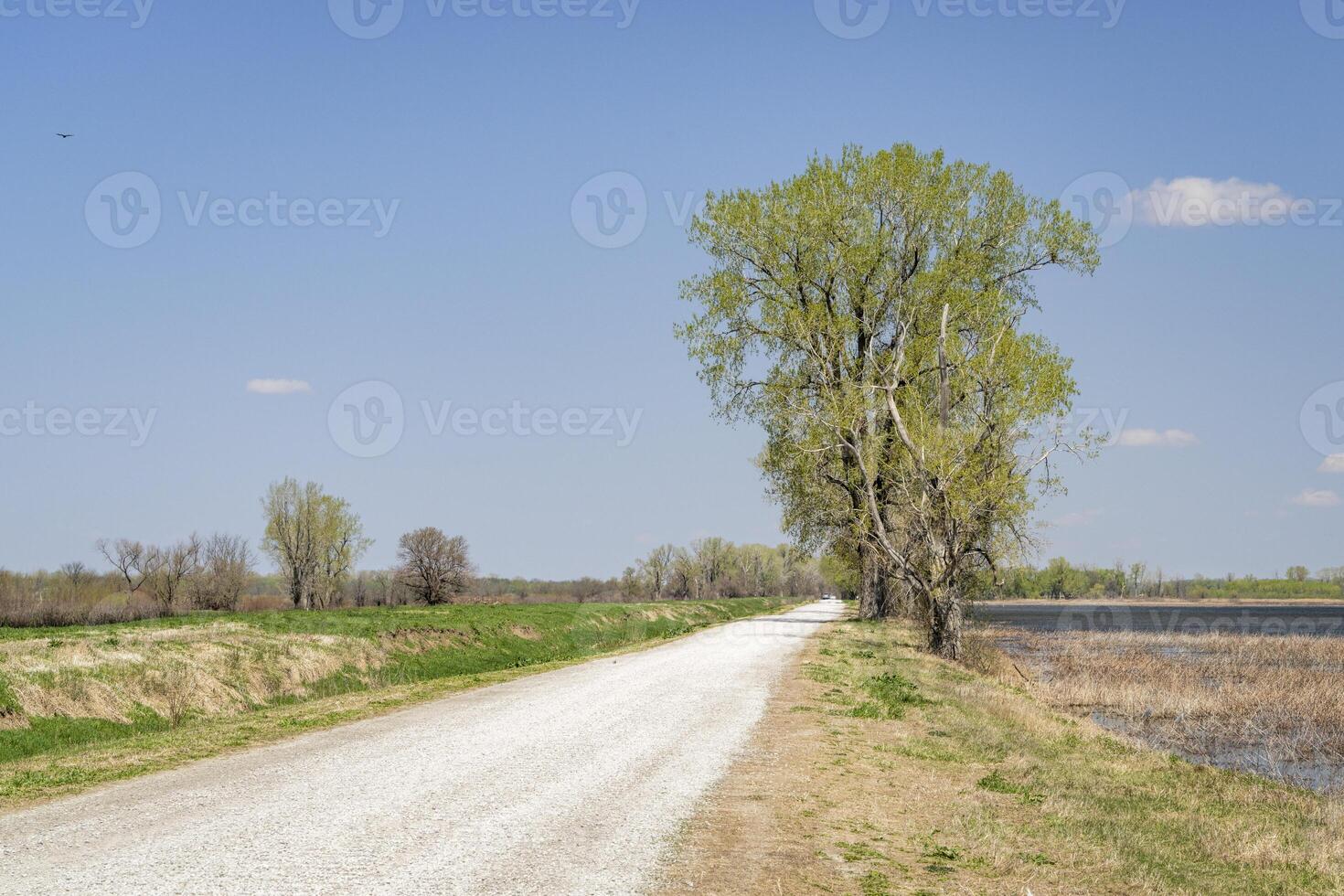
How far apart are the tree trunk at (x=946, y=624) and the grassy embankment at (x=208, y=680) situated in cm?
1127

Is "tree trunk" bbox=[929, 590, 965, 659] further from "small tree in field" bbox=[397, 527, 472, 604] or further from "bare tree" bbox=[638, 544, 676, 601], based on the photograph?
"bare tree" bbox=[638, 544, 676, 601]

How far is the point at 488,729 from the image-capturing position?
48.1ft

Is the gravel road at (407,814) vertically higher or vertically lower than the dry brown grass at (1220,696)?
higher

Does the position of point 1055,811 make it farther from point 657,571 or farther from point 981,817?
point 657,571

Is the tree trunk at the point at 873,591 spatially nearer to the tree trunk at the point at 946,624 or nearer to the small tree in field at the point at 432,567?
→ the tree trunk at the point at 946,624

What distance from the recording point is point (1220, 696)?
87.1 feet

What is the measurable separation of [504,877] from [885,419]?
106 ft

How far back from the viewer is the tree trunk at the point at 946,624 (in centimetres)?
3011

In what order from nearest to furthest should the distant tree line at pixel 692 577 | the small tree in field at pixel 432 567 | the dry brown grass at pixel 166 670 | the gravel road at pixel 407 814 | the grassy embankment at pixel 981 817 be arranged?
the gravel road at pixel 407 814, the grassy embankment at pixel 981 817, the dry brown grass at pixel 166 670, the small tree in field at pixel 432 567, the distant tree line at pixel 692 577

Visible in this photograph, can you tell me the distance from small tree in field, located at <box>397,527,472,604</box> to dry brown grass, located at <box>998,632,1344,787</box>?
54009mm

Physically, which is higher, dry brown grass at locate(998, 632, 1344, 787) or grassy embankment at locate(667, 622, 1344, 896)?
grassy embankment at locate(667, 622, 1344, 896)

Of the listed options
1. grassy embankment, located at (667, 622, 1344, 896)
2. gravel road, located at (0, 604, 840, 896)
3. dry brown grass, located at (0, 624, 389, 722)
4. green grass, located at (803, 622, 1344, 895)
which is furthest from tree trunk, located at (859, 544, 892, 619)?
gravel road, located at (0, 604, 840, 896)

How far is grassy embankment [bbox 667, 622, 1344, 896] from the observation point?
8.45m

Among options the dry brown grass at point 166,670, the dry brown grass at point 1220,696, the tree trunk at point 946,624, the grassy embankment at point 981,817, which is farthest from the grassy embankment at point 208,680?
the dry brown grass at point 1220,696
